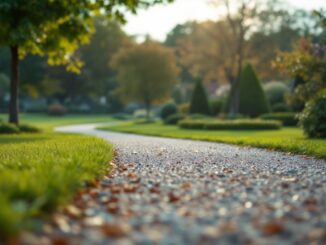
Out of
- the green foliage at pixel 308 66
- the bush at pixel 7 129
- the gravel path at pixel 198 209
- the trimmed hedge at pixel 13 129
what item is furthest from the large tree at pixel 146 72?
the gravel path at pixel 198 209

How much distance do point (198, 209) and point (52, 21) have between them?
544 inches

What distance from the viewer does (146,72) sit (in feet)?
125

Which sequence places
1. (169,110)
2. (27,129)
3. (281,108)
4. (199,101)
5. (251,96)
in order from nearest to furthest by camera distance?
A: 1. (27,129)
2. (251,96)
3. (281,108)
4. (199,101)
5. (169,110)

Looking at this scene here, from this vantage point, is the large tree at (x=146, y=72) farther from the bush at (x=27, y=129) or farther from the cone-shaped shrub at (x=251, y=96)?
the bush at (x=27, y=129)

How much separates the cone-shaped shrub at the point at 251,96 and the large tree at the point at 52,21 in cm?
1648

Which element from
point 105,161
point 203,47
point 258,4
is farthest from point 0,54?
point 105,161

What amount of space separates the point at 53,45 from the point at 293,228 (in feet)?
A: 55.4

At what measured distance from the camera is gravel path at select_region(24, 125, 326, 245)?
139 inches

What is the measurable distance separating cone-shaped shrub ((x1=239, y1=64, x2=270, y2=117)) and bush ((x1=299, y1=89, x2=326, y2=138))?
16.1 m

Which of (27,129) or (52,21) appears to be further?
(27,129)

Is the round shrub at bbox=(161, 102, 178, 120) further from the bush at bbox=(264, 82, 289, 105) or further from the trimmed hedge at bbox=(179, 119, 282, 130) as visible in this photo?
the trimmed hedge at bbox=(179, 119, 282, 130)

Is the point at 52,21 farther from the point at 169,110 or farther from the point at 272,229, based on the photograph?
the point at 169,110

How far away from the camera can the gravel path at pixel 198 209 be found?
352 cm

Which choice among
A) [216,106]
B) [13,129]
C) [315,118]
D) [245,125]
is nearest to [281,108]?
[216,106]
